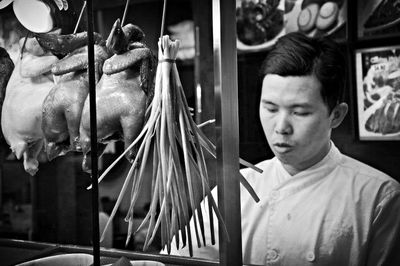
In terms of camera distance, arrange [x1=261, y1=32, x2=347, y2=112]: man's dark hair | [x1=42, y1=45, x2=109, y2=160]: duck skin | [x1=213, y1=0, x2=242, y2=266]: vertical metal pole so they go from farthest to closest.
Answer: [x1=261, y1=32, x2=347, y2=112]: man's dark hair, [x1=42, y1=45, x2=109, y2=160]: duck skin, [x1=213, y1=0, x2=242, y2=266]: vertical metal pole

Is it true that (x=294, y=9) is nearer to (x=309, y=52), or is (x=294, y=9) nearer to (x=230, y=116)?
(x=309, y=52)

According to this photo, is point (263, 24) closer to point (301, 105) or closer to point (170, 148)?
point (301, 105)

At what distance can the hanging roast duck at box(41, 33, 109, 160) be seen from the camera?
4.53 ft

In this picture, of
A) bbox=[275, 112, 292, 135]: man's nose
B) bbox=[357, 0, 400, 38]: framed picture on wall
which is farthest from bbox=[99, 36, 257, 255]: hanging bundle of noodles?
bbox=[357, 0, 400, 38]: framed picture on wall

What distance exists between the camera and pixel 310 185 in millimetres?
1652

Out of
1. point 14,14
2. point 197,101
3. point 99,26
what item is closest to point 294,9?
point 197,101

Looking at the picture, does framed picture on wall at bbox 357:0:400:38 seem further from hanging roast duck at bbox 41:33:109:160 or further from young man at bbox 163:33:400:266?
hanging roast duck at bbox 41:33:109:160

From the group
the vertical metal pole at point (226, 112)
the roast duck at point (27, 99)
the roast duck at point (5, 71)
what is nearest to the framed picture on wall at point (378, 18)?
the vertical metal pole at point (226, 112)

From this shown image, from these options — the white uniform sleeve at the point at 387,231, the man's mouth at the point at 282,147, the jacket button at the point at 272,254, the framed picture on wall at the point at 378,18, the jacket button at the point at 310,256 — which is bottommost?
the jacket button at the point at 272,254

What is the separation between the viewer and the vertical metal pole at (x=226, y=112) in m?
1.08

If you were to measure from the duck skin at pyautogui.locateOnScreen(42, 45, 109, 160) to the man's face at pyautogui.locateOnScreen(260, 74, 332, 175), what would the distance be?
2.15 ft

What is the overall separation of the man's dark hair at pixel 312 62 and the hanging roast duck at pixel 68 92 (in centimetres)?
66

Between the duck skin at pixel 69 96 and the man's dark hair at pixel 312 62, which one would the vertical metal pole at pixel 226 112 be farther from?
the man's dark hair at pixel 312 62

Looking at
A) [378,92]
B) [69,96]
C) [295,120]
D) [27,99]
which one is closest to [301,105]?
[295,120]
